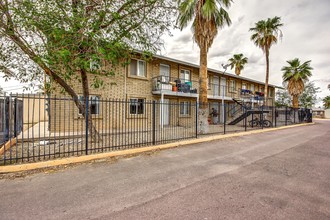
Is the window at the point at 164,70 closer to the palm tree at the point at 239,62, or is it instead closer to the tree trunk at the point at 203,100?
the tree trunk at the point at 203,100

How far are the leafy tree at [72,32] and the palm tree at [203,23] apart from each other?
11.2 ft

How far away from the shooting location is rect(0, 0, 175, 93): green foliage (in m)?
5.30

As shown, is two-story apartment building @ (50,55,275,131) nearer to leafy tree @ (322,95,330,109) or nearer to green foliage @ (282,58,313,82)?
green foliage @ (282,58,313,82)

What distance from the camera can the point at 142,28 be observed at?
24.6 ft

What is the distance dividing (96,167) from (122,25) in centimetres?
536

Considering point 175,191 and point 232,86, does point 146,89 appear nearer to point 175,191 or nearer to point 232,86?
point 175,191

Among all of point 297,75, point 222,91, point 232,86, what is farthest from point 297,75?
point 222,91

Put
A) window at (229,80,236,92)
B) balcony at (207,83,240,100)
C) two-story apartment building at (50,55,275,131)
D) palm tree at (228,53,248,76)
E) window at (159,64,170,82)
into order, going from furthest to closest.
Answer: palm tree at (228,53,248,76), window at (229,80,236,92), balcony at (207,83,240,100), window at (159,64,170,82), two-story apartment building at (50,55,275,131)

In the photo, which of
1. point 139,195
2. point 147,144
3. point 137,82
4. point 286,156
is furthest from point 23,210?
point 137,82

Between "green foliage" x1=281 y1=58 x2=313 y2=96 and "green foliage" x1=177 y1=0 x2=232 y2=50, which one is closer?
"green foliage" x1=177 y1=0 x2=232 y2=50

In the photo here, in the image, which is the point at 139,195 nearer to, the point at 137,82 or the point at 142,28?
the point at 142,28

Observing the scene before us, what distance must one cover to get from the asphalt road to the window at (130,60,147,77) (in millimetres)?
9029

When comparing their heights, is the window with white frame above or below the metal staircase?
above

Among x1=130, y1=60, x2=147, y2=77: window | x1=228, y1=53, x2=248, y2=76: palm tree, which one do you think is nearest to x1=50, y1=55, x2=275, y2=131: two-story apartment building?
x1=130, y1=60, x2=147, y2=77: window
